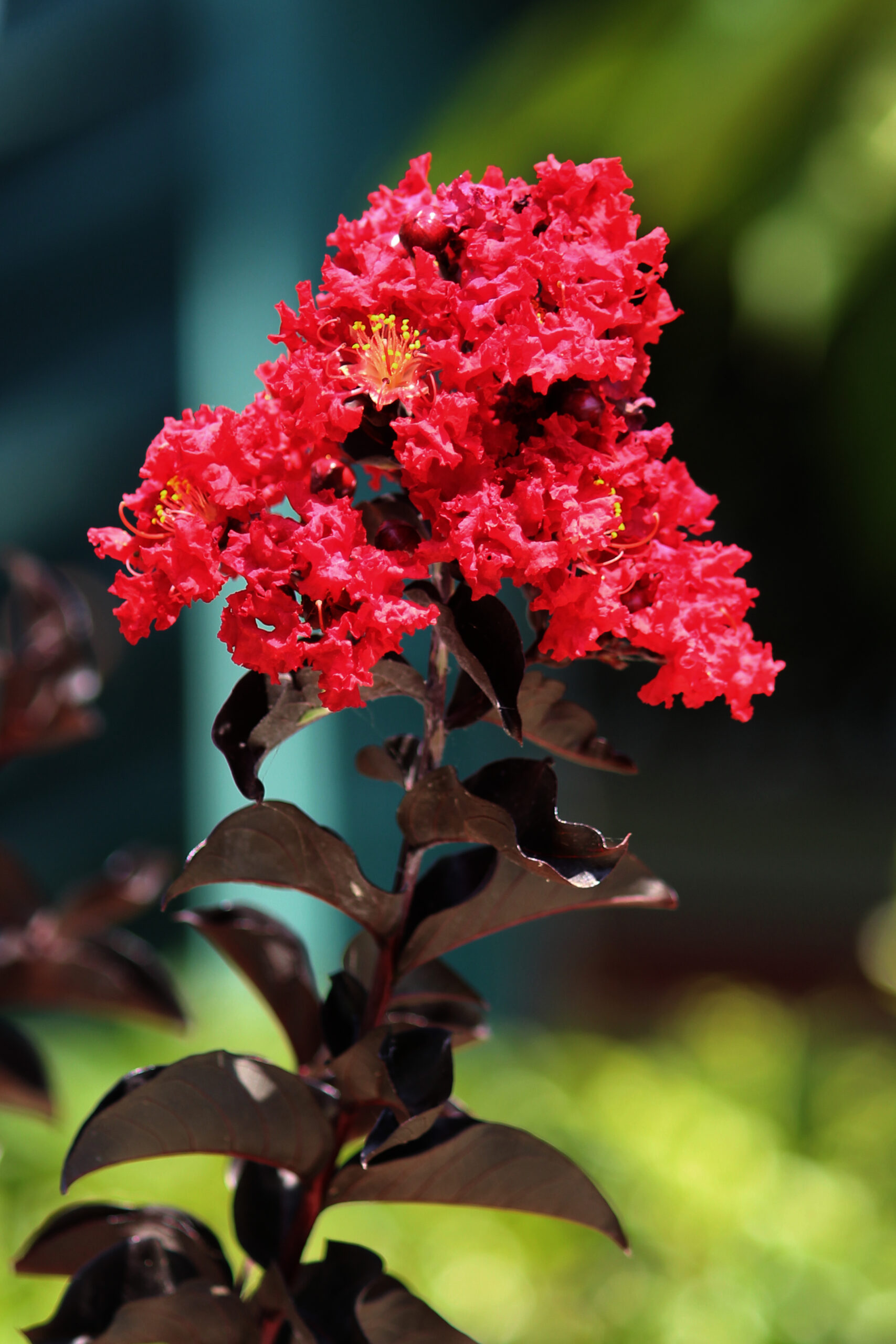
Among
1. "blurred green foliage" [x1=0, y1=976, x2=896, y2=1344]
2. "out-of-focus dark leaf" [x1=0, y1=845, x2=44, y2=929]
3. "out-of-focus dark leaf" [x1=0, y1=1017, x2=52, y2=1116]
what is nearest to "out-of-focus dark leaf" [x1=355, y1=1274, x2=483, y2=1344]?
"out-of-focus dark leaf" [x1=0, y1=1017, x2=52, y2=1116]

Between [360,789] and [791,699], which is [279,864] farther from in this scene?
[791,699]

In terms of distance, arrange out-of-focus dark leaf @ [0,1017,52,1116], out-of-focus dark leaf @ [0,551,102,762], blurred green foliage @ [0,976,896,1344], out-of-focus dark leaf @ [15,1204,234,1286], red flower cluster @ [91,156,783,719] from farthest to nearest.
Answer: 1. blurred green foliage @ [0,976,896,1344]
2. out-of-focus dark leaf @ [0,551,102,762]
3. out-of-focus dark leaf @ [0,1017,52,1116]
4. out-of-focus dark leaf @ [15,1204,234,1286]
5. red flower cluster @ [91,156,783,719]

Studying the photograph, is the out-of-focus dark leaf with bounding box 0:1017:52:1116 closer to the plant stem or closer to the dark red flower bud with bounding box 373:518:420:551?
the plant stem

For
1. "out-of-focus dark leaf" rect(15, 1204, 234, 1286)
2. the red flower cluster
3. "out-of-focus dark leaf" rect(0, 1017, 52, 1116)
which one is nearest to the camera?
the red flower cluster

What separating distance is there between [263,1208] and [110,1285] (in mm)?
65

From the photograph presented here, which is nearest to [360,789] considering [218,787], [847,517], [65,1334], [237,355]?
[218,787]

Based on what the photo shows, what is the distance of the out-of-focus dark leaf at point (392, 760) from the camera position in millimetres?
436

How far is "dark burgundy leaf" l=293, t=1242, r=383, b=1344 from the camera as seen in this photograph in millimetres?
409

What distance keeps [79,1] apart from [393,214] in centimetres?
246

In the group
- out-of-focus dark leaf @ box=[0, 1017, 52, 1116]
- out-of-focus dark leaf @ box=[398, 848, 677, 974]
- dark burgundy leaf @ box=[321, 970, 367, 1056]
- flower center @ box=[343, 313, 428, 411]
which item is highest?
flower center @ box=[343, 313, 428, 411]

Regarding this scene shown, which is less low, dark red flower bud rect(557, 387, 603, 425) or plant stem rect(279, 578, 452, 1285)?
dark red flower bud rect(557, 387, 603, 425)

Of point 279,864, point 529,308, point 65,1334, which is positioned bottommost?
point 65,1334

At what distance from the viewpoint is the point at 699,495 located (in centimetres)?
41

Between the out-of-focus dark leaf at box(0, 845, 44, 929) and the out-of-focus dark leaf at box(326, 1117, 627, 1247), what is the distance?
18.1 inches
